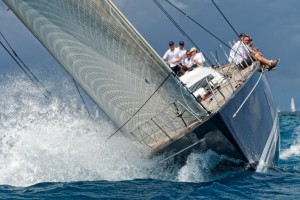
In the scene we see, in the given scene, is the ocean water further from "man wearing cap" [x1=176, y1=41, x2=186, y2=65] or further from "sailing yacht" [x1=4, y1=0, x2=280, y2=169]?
"man wearing cap" [x1=176, y1=41, x2=186, y2=65]

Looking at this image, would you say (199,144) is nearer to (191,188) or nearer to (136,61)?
(191,188)

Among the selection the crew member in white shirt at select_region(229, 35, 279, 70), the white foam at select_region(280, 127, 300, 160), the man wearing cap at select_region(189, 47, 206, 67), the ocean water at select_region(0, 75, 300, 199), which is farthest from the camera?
the white foam at select_region(280, 127, 300, 160)

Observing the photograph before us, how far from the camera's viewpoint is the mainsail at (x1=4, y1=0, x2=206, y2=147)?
7.32 metres

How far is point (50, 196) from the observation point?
22.8ft

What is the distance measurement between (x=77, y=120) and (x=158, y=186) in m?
2.99

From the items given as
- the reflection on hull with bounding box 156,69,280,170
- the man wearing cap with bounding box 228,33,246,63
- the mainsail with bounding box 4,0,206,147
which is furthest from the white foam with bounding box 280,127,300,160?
the mainsail with bounding box 4,0,206,147

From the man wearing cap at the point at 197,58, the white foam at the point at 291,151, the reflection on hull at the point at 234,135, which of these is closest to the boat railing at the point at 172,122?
the reflection on hull at the point at 234,135

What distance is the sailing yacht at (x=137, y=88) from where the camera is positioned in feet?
24.2

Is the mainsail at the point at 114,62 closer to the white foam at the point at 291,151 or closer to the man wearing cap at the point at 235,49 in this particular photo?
the man wearing cap at the point at 235,49

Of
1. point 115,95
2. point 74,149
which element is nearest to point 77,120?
point 74,149

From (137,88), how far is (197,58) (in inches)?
133

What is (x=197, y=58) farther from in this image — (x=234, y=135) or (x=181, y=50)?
(x=234, y=135)

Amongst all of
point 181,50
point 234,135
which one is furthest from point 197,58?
point 234,135

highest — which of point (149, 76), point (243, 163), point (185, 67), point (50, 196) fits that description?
point (185, 67)
